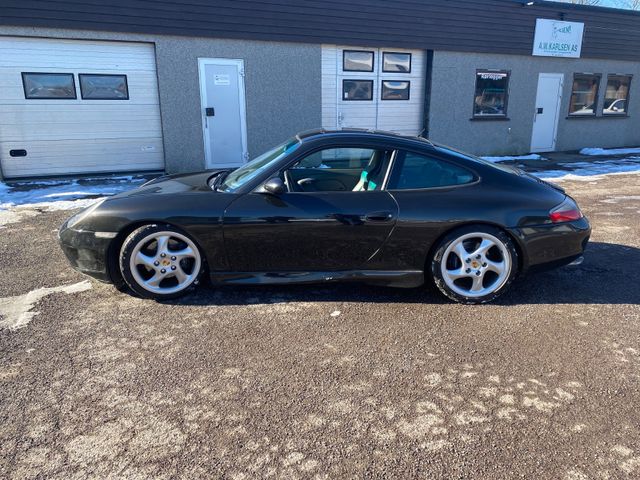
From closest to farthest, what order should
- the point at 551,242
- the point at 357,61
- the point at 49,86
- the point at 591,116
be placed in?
the point at 551,242, the point at 49,86, the point at 357,61, the point at 591,116

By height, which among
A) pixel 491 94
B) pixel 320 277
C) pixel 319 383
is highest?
pixel 491 94

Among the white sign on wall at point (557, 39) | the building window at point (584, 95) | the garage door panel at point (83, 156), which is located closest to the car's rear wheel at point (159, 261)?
the garage door panel at point (83, 156)

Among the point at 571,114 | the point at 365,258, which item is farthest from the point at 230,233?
the point at 571,114

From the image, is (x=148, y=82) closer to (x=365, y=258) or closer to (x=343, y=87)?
(x=343, y=87)

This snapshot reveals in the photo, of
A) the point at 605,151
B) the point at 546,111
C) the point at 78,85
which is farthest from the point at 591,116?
the point at 78,85

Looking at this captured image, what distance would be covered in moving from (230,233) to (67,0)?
7.59 meters

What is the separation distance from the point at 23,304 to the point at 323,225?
2472 mm

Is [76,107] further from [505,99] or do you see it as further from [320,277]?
[505,99]

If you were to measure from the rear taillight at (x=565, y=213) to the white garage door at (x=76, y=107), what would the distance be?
8448 millimetres

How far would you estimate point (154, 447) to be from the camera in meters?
2.21

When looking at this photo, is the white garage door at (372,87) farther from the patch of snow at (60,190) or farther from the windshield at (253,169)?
the windshield at (253,169)

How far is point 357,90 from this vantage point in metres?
11.6

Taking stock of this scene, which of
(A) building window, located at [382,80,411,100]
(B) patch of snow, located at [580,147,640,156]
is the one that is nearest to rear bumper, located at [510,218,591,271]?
(A) building window, located at [382,80,411,100]

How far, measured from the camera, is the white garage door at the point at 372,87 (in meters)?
11.3
